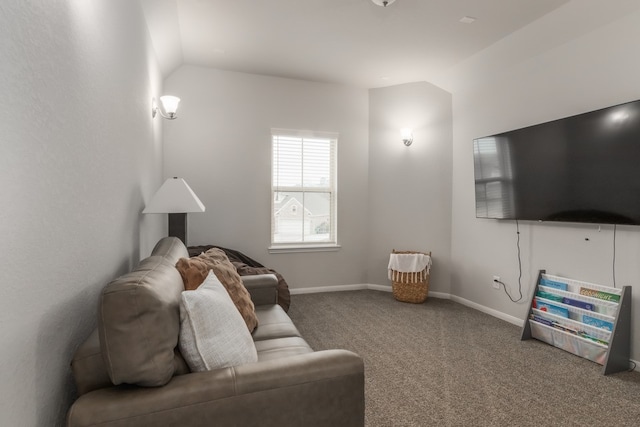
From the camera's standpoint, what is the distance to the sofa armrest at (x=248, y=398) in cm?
107

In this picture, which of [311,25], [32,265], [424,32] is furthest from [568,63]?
[32,265]

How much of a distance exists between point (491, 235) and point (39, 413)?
4000 millimetres

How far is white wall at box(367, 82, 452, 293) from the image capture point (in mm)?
4637

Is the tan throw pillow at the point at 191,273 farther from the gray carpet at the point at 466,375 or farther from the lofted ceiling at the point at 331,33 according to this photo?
the lofted ceiling at the point at 331,33

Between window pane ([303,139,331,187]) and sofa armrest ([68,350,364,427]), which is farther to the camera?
window pane ([303,139,331,187])

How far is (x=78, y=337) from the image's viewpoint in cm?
139

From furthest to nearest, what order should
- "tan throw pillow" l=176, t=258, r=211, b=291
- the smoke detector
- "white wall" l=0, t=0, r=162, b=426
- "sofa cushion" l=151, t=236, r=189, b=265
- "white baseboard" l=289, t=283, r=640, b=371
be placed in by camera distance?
"white baseboard" l=289, t=283, r=640, b=371 → the smoke detector → "sofa cushion" l=151, t=236, r=189, b=265 → "tan throw pillow" l=176, t=258, r=211, b=291 → "white wall" l=0, t=0, r=162, b=426

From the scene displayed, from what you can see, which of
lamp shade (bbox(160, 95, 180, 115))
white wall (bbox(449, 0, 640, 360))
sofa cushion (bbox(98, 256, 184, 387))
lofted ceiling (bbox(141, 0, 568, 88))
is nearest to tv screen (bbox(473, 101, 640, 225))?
white wall (bbox(449, 0, 640, 360))

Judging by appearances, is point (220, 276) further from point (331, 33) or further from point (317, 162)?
point (317, 162)

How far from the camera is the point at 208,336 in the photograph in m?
1.33

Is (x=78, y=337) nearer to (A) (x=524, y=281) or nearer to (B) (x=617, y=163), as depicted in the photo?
(B) (x=617, y=163)

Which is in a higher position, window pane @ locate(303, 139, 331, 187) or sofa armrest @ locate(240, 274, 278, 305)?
window pane @ locate(303, 139, 331, 187)

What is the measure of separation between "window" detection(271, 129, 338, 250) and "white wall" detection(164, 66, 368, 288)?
11 centimetres

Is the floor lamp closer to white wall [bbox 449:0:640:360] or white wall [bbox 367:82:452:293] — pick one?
white wall [bbox 367:82:452:293]
